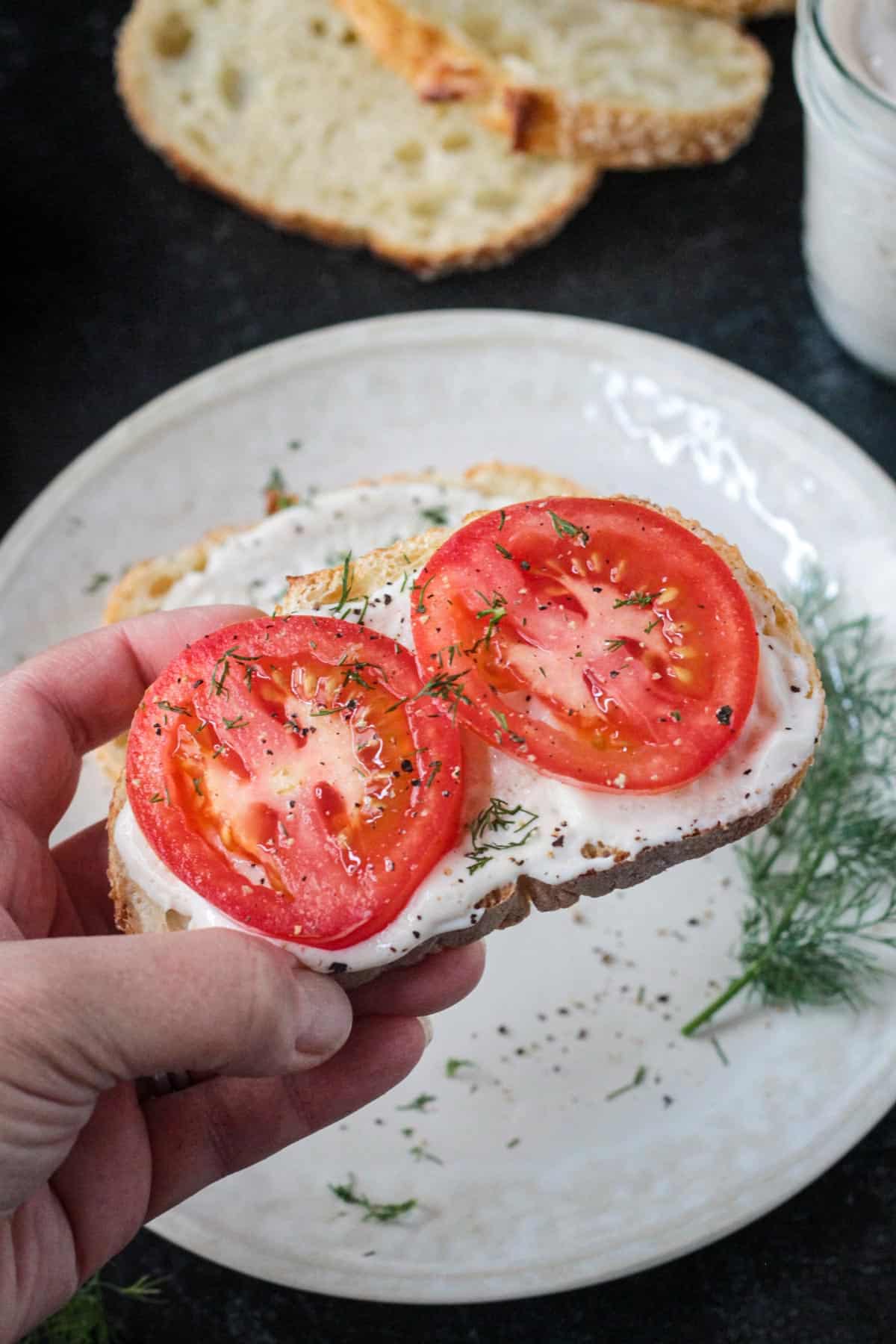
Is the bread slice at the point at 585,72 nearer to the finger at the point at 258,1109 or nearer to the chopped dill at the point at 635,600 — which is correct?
the chopped dill at the point at 635,600

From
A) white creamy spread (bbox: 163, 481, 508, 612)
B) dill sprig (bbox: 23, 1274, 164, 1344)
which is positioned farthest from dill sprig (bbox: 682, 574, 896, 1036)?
dill sprig (bbox: 23, 1274, 164, 1344)

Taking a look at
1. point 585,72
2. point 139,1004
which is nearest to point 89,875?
point 139,1004

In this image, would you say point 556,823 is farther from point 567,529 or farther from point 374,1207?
point 374,1207

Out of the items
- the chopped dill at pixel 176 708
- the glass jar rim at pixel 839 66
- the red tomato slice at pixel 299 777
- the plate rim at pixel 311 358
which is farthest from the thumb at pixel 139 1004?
the glass jar rim at pixel 839 66

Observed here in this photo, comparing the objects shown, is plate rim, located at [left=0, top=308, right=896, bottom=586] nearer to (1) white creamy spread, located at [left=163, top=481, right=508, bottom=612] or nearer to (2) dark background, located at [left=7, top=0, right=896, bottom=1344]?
(2) dark background, located at [left=7, top=0, right=896, bottom=1344]

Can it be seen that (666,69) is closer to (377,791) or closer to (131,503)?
(131,503)
